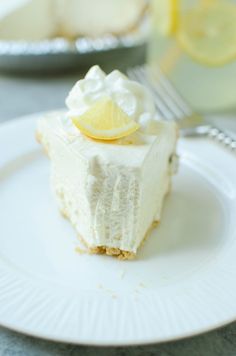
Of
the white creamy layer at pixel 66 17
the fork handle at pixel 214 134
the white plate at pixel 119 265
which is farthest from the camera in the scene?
the white creamy layer at pixel 66 17

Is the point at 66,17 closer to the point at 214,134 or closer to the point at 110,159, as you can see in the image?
the point at 214,134

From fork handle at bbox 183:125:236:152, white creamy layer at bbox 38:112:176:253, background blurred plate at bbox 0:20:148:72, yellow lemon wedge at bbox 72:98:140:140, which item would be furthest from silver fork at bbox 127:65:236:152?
yellow lemon wedge at bbox 72:98:140:140

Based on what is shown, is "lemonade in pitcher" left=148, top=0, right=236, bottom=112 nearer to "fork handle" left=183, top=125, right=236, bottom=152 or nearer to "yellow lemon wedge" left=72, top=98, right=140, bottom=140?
"fork handle" left=183, top=125, right=236, bottom=152

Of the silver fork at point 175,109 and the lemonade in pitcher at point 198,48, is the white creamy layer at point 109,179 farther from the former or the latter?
the lemonade in pitcher at point 198,48

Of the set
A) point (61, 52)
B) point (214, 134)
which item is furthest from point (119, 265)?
point (61, 52)

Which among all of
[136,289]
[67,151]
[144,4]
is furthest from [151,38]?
[136,289]

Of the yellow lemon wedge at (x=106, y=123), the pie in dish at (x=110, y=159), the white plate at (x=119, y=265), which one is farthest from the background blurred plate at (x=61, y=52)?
the yellow lemon wedge at (x=106, y=123)

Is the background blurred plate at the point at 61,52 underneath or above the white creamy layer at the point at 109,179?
above
